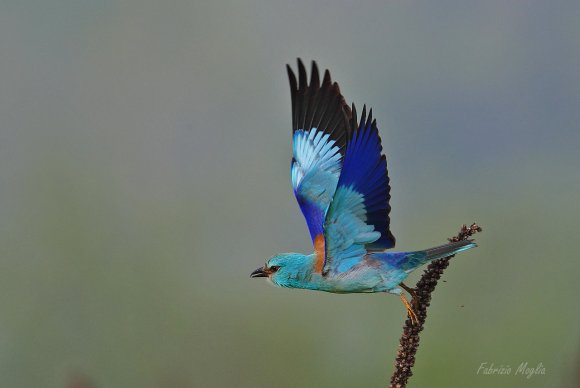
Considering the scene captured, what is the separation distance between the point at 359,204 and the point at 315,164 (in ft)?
2.59

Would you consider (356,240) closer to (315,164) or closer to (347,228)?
(347,228)

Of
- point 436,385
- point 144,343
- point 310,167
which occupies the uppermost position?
point 310,167

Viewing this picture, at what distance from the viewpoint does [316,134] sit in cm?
474

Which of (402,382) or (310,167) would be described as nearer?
(402,382)

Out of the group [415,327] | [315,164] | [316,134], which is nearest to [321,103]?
[316,134]

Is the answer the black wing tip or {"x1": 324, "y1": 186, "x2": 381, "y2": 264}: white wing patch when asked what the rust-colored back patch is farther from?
the black wing tip

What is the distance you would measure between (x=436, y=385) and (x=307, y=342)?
1.20m

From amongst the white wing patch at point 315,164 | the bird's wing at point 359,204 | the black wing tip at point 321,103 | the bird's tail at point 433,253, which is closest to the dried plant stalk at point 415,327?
→ the bird's tail at point 433,253

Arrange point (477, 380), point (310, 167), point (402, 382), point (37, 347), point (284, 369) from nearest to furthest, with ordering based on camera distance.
Result: point (402, 382) → point (310, 167) → point (477, 380) → point (284, 369) → point (37, 347)

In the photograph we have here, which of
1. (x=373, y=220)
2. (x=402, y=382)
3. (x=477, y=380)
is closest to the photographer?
(x=402, y=382)

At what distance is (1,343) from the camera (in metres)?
7.29

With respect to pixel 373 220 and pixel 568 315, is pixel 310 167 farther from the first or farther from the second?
pixel 568 315

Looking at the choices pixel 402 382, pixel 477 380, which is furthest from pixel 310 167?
pixel 477 380

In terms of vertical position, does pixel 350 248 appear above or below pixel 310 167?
below
